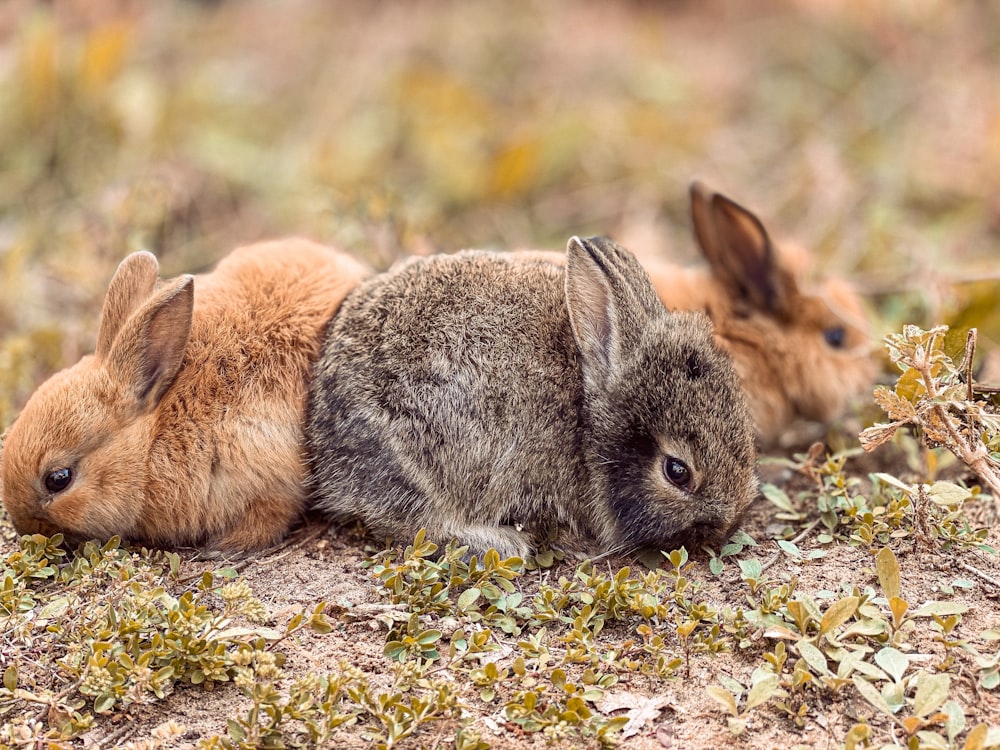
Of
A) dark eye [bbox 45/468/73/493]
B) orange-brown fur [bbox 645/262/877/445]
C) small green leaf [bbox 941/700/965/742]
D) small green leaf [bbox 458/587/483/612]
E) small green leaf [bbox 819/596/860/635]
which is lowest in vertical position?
small green leaf [bbox 941/700/965/742]

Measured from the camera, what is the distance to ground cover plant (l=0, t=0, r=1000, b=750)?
334 cm

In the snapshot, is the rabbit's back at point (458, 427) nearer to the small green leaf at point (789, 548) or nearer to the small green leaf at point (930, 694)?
the small green leaf at point (789, 548)

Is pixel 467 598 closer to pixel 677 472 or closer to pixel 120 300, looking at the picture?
pixel 677 472

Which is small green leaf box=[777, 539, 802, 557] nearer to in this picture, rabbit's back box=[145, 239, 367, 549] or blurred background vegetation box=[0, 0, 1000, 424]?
blurred background vegetation box=[0, 0, 1000, 424]

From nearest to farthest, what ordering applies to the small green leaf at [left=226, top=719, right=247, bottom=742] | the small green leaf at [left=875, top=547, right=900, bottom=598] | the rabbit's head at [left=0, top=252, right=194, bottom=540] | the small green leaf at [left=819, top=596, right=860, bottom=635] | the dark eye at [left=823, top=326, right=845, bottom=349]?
the small green leaf at [left=226, top=719, right=247, bottom=742] → the small green leaf at [left=819, top=596, right=860, bottom=635] → the small green leaf at [left=875, top=547, right=900, bottom=598] → the rabbit's head at [left=0, top=252, right=194, bottom=540] → the dark eye at [left=823, top=326, right=845, bottom=349]

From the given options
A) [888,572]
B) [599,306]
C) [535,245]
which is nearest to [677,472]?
[599,306]

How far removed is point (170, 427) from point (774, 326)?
10.4 feet

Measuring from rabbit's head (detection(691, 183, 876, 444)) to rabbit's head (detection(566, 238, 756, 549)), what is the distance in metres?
1.19

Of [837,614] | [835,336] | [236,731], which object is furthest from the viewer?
[835,336]

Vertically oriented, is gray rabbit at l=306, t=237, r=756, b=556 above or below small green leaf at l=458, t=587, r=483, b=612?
above

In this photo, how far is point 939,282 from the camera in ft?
17.9

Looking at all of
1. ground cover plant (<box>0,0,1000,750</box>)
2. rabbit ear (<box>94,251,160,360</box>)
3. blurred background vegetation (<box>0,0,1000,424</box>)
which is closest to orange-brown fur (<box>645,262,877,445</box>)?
ground cover plant (<box>0,0,1000,750</box>)

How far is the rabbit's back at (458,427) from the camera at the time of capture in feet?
13.7

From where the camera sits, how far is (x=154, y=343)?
407 centimetres
